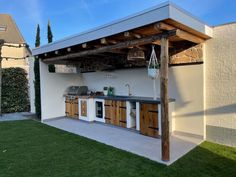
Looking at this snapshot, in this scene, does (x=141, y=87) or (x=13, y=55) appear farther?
(x=13, y=55)

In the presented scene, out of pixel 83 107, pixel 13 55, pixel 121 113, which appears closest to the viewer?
pixel 121 113

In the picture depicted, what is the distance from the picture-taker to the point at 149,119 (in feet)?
16.9

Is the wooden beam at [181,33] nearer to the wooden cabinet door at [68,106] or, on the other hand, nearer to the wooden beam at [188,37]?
the wooden beam at [188,37]

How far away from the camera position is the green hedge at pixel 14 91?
900 cm

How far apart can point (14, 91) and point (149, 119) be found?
272 inches

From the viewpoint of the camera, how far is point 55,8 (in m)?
10.7

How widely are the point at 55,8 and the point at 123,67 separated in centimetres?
635

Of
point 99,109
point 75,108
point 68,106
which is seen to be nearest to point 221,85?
point 99,109

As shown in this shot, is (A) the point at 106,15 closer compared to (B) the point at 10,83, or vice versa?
(B) the point at 10,83

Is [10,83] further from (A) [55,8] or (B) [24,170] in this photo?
(B) [24,170]

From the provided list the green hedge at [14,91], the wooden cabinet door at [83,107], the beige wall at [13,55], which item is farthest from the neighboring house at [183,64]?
the beige wall at [13,55]

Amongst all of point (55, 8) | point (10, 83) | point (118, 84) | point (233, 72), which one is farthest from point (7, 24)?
point (233, 72)

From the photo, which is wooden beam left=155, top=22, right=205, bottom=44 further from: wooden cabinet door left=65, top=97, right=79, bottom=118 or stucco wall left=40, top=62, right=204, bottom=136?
wooden cabinet door left=65, top=97, right=79, bottom=118

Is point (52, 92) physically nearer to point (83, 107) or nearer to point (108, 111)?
point (83, 107)
